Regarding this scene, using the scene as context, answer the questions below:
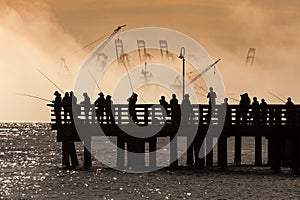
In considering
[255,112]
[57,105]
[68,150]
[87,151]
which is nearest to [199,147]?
[255,112]

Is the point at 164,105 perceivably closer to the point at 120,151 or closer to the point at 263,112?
the point at 120,151

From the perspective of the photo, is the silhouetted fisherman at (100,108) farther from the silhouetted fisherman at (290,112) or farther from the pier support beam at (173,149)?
the silhouetted fisherman at (290,112)

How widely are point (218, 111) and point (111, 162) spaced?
73.8ft

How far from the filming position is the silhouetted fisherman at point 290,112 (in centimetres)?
4662

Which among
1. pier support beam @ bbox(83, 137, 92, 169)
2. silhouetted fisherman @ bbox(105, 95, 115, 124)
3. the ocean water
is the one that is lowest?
the ocean water

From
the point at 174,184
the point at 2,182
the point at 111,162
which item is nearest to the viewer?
the point at 174,184

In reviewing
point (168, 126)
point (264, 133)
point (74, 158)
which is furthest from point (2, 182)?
point (264, 133)

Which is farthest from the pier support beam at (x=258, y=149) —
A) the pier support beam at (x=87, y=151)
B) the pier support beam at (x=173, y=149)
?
the pier support beam at (x=87, y=151)

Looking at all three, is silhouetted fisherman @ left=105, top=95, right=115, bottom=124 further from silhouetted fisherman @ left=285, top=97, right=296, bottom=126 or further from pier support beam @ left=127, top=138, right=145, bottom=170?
silhouetted fisherman @ left=285, top=97, right=296, bottom=126

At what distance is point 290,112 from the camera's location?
A: 4684 centimetres

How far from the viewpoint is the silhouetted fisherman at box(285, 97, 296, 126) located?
4662 cm

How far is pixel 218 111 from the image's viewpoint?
47.2 meters

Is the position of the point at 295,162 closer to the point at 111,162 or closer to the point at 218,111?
the point at 218,111

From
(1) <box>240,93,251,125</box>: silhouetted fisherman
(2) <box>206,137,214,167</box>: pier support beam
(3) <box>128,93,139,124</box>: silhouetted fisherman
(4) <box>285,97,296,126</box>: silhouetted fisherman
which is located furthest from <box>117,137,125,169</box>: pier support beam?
(4) <box>285,97,296,126</box>: silhouetted fisherman
